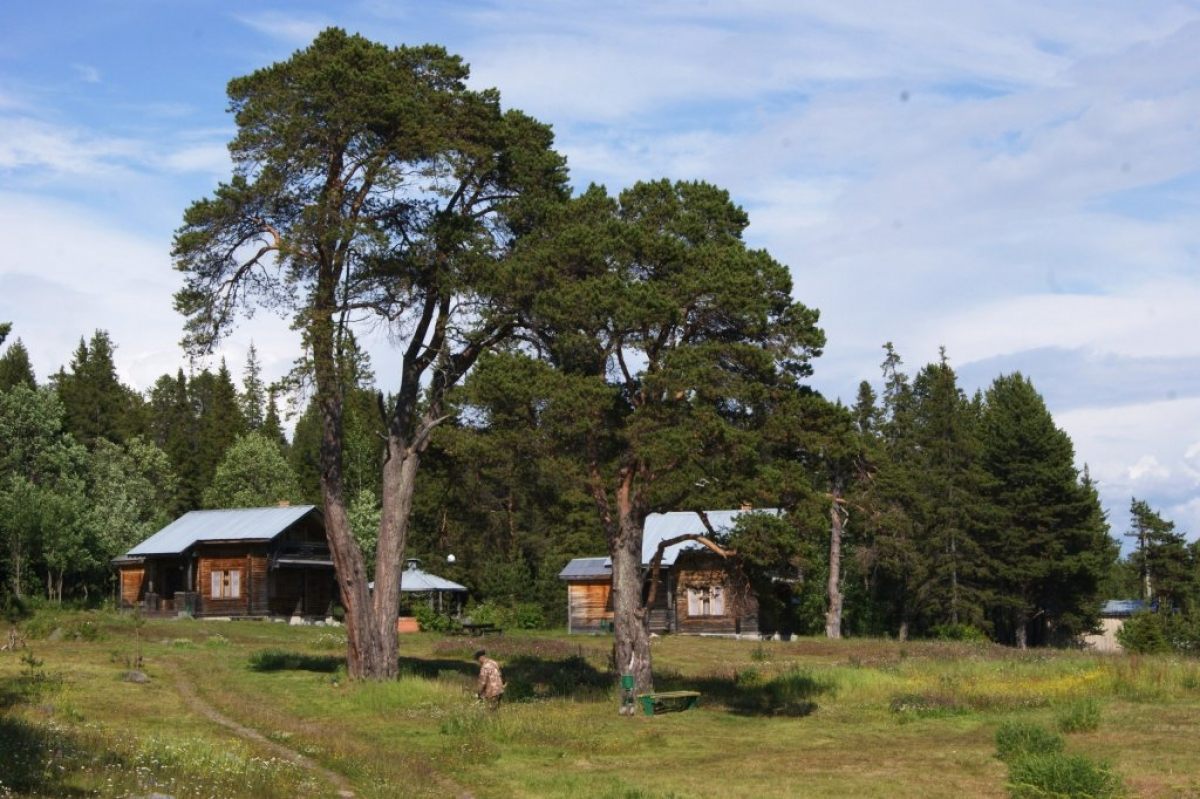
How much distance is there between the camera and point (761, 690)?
31422 millimetres

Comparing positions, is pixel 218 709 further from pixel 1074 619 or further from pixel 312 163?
pixel 1074 619

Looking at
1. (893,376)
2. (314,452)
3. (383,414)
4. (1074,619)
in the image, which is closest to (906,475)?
(1074,619)

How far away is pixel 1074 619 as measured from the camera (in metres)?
63.3

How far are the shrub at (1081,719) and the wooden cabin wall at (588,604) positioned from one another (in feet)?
121

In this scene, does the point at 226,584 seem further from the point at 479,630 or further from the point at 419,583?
the point at 479,630

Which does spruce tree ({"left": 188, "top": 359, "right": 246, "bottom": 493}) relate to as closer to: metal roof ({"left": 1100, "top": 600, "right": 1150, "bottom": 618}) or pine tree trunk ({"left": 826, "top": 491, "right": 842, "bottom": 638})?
pine tree trunk ({"left": 826, "top": 491, "right": 842, "bottom": 638})

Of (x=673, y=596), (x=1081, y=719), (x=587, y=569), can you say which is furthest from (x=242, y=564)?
(x=1081, y=719)

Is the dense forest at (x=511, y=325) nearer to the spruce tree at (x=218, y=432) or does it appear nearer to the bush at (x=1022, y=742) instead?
the bush at (x=1022, y=742)

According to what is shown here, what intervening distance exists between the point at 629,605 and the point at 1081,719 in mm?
9569

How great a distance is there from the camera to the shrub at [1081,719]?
23.8m

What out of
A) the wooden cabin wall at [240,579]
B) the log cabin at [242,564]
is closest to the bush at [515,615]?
the log cabin at [242,564]

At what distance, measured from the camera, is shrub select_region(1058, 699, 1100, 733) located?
78.2ft

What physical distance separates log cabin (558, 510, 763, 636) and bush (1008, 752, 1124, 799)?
38.6m

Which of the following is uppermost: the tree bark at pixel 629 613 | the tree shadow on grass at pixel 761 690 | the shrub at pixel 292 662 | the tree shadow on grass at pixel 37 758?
the tree bark at pixel 629 613
